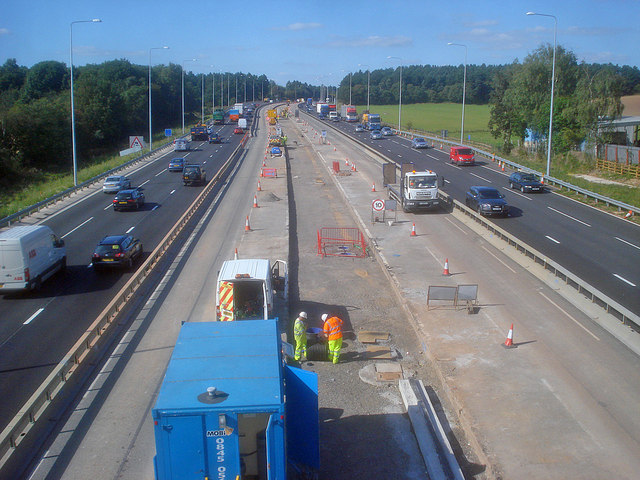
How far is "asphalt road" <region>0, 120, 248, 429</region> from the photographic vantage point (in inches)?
549

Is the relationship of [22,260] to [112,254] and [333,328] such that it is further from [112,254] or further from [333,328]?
[333,328]

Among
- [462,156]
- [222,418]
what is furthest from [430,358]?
[462,156]

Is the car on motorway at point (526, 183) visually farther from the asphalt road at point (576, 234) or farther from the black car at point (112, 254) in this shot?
the black car at point (112, 254)

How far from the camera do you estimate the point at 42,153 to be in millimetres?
72250

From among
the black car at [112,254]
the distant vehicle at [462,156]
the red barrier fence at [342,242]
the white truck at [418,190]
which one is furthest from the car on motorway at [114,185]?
the distant vehicle at [462,156]

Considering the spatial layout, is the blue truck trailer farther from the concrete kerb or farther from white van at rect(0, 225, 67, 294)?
white van at rect(0, 225, 67, 294)

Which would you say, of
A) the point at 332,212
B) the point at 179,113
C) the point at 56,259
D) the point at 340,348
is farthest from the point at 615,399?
the point at 179,113

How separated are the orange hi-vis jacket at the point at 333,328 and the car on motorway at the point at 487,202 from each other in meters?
19.6

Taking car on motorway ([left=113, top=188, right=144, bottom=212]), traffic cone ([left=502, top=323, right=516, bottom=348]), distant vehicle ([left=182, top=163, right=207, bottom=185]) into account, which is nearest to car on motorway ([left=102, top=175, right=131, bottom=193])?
distant vehicle ([left=182, top=163, right=207, bottom=185])

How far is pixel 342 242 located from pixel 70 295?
1228 centimetres

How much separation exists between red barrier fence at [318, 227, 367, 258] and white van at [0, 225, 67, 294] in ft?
36.1

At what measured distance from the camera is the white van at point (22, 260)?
19.0 meters

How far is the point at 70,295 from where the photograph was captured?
64.9 feet

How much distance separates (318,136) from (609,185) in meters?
47.7
